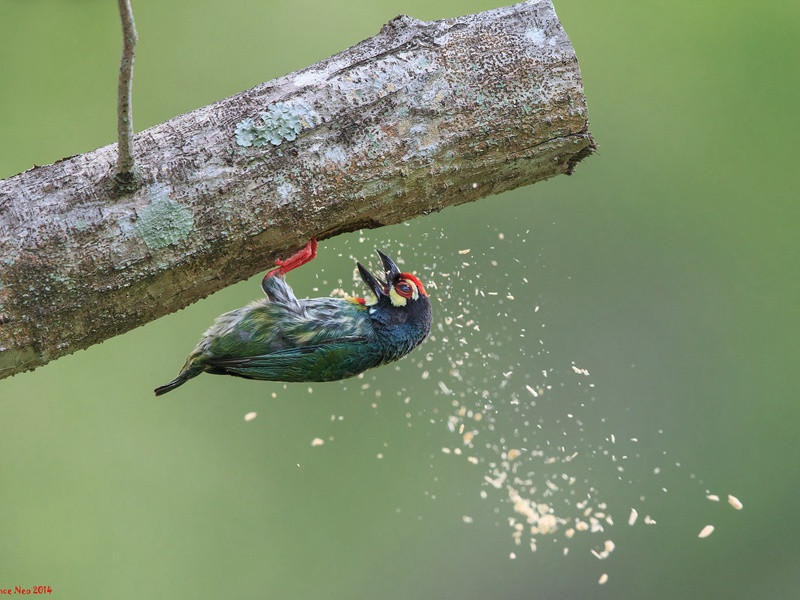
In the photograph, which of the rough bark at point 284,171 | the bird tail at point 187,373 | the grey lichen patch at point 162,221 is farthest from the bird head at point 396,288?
the grey lichen patch at point 162,221

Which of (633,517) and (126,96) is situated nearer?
(126,96)

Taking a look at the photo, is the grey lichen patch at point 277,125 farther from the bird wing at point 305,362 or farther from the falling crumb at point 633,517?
the falling crumb at point 633,517

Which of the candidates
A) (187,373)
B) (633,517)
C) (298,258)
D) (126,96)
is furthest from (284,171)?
(633,517)

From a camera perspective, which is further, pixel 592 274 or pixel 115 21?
pixel 115 21

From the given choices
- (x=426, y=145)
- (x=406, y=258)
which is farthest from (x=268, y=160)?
(x=406, y=258)

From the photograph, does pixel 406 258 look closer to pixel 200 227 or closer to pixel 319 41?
pixel 200 227

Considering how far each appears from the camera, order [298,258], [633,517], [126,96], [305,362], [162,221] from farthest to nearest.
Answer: [633,517] → [305,362] → [298,258] → [162,221] → [126,96]

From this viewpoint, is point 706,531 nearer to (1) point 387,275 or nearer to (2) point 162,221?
(1) point 387,275
